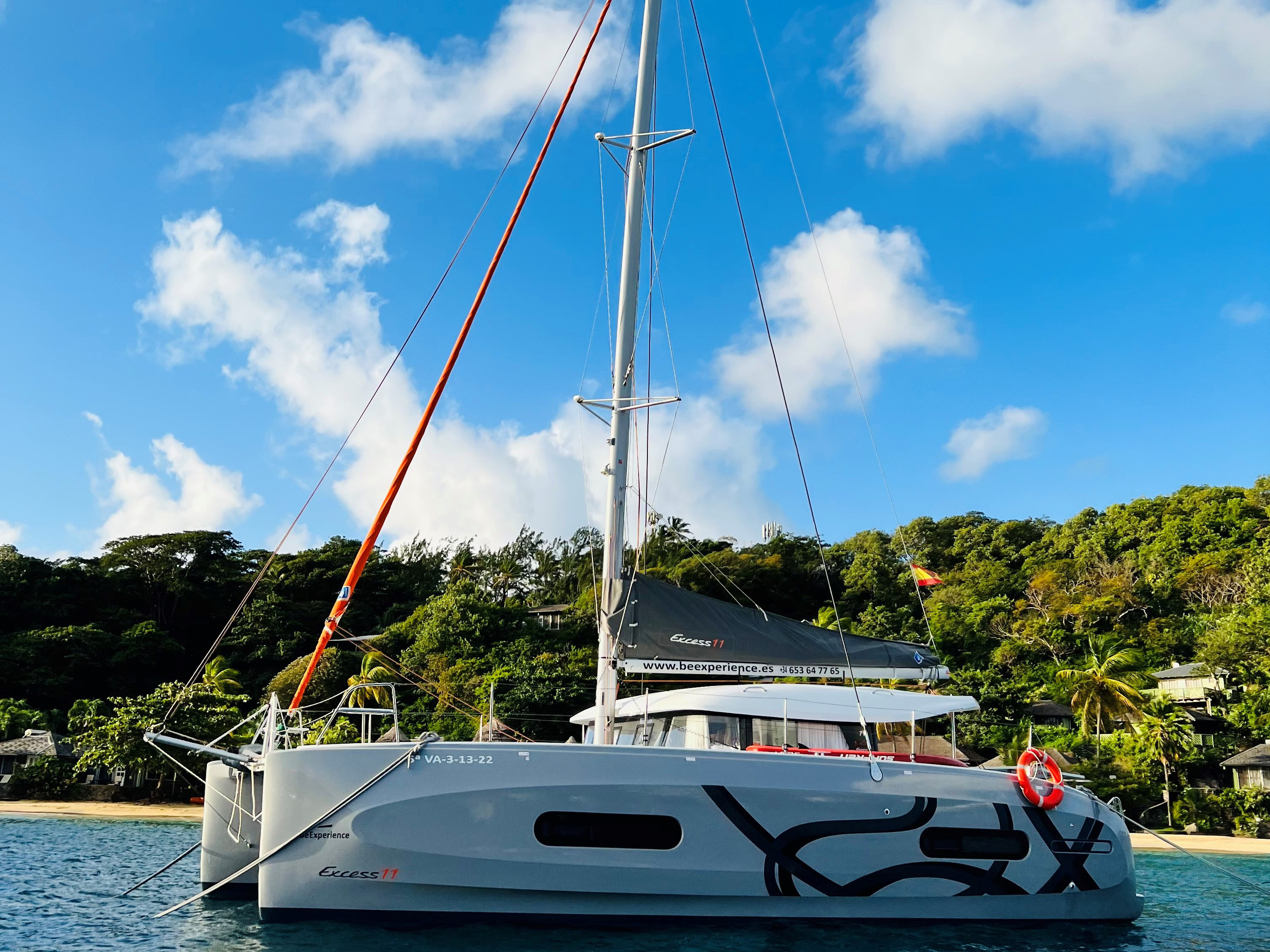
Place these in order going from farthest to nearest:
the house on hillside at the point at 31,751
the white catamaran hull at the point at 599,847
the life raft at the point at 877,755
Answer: the house on hillside at the point at 31,751 < the life raft at the point at 877,755 < the white catamaran hull at the point at 599,847

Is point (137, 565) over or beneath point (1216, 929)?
over

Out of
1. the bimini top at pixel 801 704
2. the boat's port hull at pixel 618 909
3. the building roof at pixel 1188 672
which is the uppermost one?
the bimini top at pixel 801 704

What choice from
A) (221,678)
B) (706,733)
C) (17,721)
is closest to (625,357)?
(706,733)

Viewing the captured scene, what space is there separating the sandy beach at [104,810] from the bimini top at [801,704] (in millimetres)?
17249

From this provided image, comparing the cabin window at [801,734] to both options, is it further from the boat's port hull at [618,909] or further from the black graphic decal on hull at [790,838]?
the boat's port hull at [618,909]

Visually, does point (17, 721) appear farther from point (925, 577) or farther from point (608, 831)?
point (925, 577)

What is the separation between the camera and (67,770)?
2647 cm

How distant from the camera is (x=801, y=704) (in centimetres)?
974

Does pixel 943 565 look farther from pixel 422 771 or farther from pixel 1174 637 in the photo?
pixel 422 771

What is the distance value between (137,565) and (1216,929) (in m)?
45.2

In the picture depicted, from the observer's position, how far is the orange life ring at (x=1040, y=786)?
8352 millimetres

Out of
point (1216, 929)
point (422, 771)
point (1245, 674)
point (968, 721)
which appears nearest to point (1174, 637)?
point (1245, 674)

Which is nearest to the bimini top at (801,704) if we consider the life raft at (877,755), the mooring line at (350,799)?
the life raft at (877,755)

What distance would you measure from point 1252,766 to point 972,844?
20.3 meters
